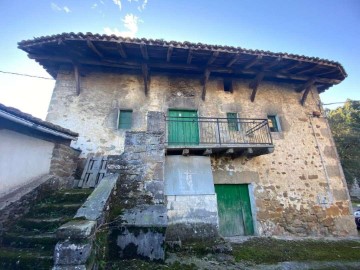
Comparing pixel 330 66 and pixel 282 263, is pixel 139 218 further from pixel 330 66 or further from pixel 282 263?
pixel 330 66

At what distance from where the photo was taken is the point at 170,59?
7492mm

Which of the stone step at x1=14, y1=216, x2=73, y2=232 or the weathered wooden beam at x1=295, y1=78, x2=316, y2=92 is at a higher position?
the weathered wooden beam at x1=295, y1=78, x2=316, y2=92

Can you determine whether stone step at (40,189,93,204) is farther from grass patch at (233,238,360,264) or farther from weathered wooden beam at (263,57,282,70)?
weathered wooden beam at (263,57,282,70)

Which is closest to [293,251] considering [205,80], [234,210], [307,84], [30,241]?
[234,210]

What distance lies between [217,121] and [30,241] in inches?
234

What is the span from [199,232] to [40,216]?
3695 mm

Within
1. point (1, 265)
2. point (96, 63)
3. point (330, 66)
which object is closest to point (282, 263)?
point (1, 265)

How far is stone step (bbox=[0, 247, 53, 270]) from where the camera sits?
2793 mm

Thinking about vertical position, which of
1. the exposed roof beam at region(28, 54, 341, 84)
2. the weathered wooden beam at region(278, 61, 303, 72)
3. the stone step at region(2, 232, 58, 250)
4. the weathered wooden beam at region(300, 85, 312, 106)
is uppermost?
the weathered wooden beam at region(278, 61, 303, 72)

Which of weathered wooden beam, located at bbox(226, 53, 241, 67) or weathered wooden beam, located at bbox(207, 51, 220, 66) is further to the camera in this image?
weathered wooden beam, located at bbox(226, 53, 241, 67)

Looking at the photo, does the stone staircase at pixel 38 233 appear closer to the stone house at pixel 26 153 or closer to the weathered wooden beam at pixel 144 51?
the stone house at pixel 26 153

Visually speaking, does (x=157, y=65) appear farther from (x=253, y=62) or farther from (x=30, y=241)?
(x=30, y=241)

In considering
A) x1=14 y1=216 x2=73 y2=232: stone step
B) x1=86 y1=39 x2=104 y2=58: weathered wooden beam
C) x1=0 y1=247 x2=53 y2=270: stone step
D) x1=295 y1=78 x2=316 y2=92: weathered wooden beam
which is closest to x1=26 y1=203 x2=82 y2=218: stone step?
x1=14 y1=216 x2=73 y2=232: stone step

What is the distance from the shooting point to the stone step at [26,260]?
9.16 feet
